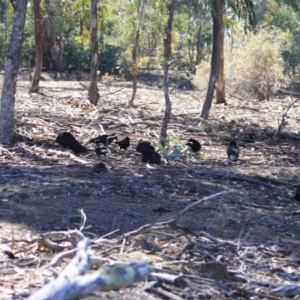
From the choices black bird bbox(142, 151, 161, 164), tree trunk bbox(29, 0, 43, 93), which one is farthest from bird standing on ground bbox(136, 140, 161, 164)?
tree trunk bbox(29, 0, 43, 93)

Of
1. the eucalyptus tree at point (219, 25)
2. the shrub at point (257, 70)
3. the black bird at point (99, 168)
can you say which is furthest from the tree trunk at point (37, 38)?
the black bird at point (99, 168)

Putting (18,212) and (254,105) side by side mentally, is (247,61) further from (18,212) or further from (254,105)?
(18,212)

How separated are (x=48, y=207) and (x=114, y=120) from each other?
9.40m

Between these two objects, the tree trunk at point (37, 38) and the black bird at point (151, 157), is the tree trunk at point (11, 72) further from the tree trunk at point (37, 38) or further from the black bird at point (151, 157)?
the tree trunk at point (37, 38)

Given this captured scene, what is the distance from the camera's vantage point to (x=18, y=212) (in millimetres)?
7809

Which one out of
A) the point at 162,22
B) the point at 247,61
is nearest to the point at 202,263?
the point at 247,61

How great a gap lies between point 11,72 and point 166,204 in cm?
483

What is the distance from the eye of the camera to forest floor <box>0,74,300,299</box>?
5496 mm

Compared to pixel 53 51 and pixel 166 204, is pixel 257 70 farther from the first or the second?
pixel 166 204

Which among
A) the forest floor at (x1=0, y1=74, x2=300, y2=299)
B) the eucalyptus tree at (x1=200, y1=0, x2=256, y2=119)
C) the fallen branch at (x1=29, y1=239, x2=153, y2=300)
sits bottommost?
the forest floor at (x1=0, y1=74, x2=300, y2=299)

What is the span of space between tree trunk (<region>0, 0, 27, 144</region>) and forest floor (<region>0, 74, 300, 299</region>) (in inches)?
14.6

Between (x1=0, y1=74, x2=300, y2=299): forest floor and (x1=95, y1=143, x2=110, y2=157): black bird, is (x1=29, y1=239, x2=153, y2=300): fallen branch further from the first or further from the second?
(x1=95, y1=143, x2=110, y2=157): black bird

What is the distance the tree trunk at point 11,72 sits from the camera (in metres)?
12.2

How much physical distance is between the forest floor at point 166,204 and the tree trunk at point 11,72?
0.37 m
